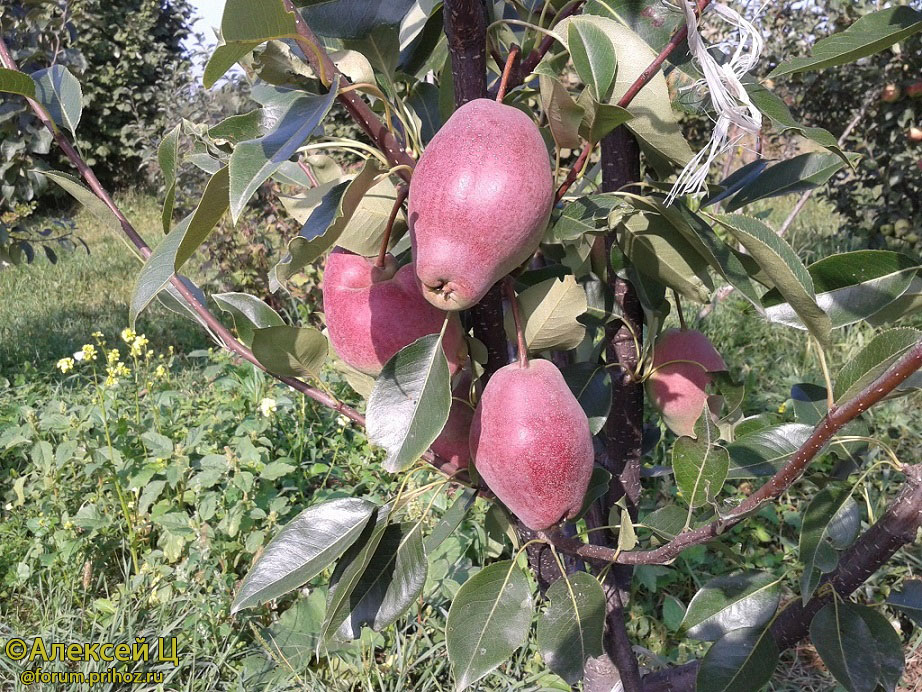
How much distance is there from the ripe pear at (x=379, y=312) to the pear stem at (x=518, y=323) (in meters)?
0.05

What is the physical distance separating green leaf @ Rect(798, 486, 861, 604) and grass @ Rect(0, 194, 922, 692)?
54 cm

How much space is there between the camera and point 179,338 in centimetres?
356

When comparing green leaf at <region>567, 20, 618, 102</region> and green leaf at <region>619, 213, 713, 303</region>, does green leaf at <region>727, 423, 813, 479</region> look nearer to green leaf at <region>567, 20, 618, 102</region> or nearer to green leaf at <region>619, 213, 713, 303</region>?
green leaf at <region>619, 213, 713, 303</region>

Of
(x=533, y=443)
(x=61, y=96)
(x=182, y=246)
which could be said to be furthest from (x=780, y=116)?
(x=61, y=96)

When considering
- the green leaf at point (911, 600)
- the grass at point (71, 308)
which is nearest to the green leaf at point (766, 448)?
the green leaf at point (911, 600)

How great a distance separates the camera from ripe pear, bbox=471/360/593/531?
55 cm

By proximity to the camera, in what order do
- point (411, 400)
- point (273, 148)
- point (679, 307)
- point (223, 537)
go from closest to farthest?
point (273, 148) < point (411, 400) < point (679, 307) < point (223, 537)

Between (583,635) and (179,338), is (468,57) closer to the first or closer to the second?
(583,635)

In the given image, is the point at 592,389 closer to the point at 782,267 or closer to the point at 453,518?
the point at 453,518

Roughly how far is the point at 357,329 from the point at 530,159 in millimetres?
204

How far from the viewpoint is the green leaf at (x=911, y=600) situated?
74 centimetres

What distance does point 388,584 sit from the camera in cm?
70

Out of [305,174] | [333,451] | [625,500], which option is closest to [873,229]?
[333,451]

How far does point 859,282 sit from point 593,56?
0.96ft
